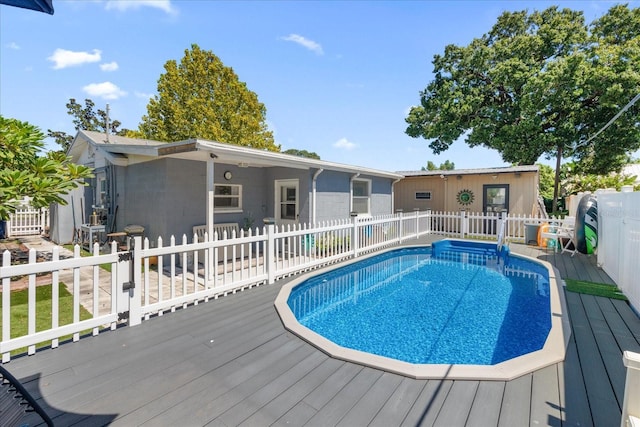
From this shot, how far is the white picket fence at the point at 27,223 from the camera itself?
13.1m

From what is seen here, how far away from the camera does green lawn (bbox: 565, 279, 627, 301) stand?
5.09 metres

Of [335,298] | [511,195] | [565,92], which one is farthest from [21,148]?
[565,92]

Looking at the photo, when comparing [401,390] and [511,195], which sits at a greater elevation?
[511,195]

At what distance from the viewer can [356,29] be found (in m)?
11.1

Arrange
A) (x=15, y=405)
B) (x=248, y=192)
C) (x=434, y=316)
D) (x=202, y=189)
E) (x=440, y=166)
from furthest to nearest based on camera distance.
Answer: (x=440, y=166), (x=248, y=192), (x=202, y=189), (x=434, y=316), (x=15, y=405)

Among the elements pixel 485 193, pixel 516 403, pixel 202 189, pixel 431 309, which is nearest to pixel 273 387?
pixel 516 403

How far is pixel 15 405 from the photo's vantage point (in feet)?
5.51

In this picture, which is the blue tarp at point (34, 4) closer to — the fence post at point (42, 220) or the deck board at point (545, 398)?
the deck board at point (545, 398)

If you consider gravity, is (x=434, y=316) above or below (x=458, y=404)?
below

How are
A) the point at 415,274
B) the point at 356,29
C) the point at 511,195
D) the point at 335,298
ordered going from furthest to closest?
the point at 511,195 → the point at 356,29 → the point at 415,274 → the point at 335,298

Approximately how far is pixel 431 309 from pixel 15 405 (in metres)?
5.23

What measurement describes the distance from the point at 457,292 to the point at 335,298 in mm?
2616

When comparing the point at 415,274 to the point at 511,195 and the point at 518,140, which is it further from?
the point at 518,140

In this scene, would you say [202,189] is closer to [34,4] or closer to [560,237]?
[34,4]
